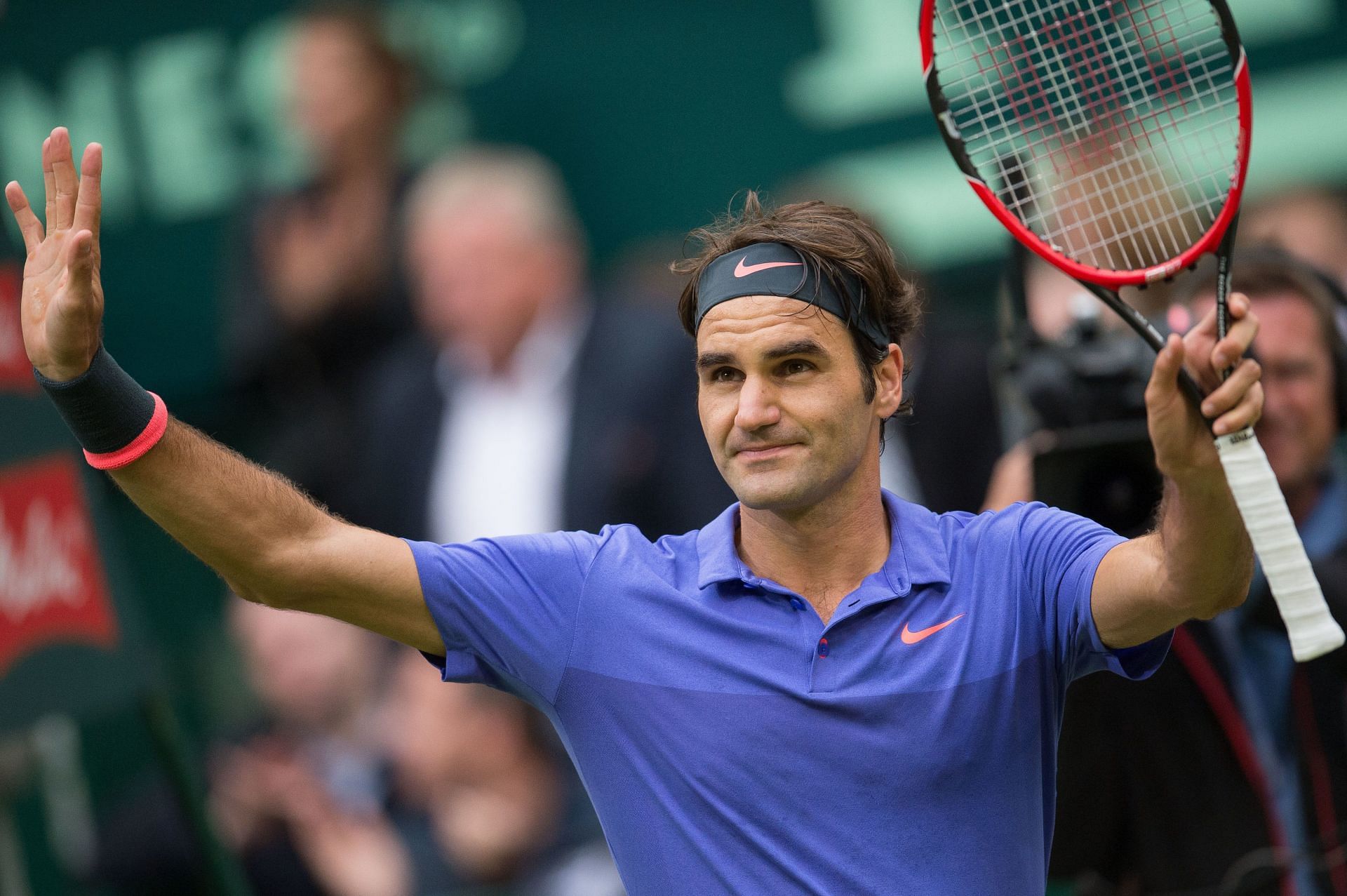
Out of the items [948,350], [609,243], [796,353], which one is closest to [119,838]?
[609,243]

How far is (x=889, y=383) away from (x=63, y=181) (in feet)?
4.64

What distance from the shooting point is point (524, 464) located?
259 inches

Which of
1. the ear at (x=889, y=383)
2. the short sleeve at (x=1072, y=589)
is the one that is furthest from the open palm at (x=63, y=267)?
the short sleeve at (x=1072, y=589)

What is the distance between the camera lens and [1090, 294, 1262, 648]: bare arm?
2.57 metres

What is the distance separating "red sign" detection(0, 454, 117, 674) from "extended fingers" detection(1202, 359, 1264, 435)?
3.12 meters

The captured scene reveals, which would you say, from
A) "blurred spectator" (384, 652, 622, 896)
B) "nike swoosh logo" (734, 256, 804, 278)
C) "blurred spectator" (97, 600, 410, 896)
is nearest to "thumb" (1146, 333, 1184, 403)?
"nike swoosh logo" (734, 256, 804, 278)

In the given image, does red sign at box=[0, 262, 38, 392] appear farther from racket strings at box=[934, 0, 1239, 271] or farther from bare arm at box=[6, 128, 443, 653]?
racket strings at box=[934, 0, 1239, 271]

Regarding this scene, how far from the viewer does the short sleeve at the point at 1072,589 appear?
2.79 metres

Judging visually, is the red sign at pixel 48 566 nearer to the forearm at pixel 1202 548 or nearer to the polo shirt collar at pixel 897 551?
the polo shirt collar at pixel 897 551

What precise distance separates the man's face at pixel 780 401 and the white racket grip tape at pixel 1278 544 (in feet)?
2.06

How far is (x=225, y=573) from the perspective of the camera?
112 inches

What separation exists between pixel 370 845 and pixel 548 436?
1.63 m

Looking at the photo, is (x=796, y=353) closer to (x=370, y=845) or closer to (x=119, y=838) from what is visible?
(x=370, y=845)

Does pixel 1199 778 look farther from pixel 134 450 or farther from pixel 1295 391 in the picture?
pixel 134 450
